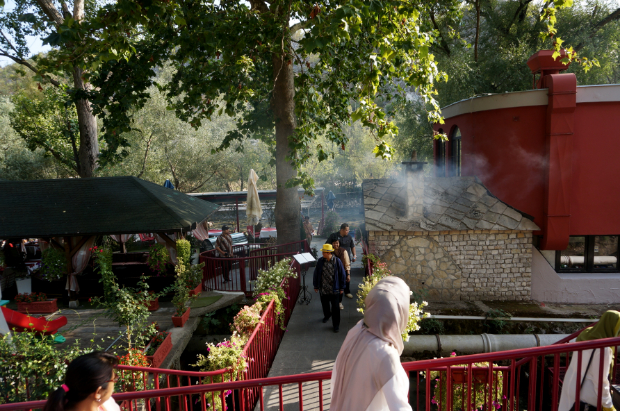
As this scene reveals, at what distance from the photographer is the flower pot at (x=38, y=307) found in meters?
9.72

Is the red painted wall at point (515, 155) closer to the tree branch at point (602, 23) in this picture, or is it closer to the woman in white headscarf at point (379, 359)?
the woman in white headscarf at point (379, 359)

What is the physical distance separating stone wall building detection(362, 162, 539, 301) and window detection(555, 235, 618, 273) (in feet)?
3.97

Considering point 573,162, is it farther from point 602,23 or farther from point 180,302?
point 602,23

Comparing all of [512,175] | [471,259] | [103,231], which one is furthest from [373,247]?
[103,231]

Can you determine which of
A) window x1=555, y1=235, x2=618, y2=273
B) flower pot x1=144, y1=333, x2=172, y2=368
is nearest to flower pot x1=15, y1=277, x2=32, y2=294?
flower pot x1=144, y1=333, x2=172, y2=368

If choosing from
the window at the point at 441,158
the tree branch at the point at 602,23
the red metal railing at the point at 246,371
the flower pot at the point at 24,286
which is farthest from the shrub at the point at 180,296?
the tree branch at the point at 602,23

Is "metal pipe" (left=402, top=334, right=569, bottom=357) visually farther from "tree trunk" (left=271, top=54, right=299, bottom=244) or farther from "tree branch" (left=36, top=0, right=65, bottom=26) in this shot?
"tree branch" (left=36, top=0, right=65, bottom=26)

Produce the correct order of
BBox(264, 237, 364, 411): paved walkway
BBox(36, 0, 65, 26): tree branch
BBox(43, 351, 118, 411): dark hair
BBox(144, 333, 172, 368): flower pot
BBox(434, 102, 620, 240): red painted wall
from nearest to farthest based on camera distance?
BBox(43, 351, 118, 411): dark hair < BBox(264, 237, 364, 411): paved walkway < BBox(144, 333, 172, 368): flower pot < BBox(434, 102, 620, 240): red painted wall < BBox(36, 0, 65, 26): tree branch

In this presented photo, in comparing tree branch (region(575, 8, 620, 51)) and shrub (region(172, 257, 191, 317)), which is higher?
tree branch (region(575, 8, 620, 51))

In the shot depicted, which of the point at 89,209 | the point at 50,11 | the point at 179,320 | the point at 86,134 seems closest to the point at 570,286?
the point at 179,320

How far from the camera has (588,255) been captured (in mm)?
10898

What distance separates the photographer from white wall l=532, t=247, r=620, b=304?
10.6 meters

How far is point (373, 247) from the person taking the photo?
10.4 m

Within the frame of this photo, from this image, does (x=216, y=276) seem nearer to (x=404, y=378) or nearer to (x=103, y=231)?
(x=103, y=231)
